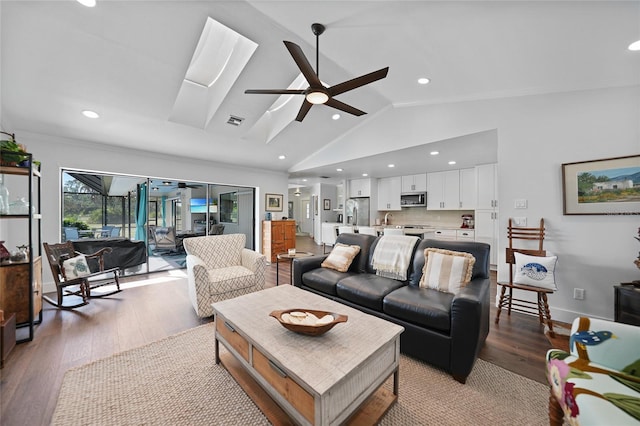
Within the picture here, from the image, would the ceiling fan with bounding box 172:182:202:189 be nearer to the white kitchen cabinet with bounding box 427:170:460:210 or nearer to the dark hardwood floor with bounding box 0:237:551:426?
the dark hardwood floor with bounding box 0:237:551:426

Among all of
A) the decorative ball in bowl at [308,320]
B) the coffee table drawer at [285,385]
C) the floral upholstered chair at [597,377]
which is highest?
the decorative ball in bowl at [308,320]

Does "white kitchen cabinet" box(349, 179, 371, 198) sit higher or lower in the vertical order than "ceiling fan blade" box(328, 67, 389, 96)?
lower

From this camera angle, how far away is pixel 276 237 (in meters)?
6.21

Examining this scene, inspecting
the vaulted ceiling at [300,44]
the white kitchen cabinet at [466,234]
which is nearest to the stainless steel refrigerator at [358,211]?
the white kitchen cabinet at [466,234]

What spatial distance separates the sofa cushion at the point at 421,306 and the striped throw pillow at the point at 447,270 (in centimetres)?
7

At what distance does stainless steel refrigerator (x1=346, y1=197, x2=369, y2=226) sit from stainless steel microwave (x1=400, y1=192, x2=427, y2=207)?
42.2 inches

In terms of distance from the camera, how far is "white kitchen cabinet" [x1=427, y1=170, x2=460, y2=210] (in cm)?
589

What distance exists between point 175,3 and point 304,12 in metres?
1.12

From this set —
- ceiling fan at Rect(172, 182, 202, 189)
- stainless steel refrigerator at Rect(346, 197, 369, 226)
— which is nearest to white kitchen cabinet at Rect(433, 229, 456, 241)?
stainless steel refrigerator at Rect(346, 197, 369, 226)

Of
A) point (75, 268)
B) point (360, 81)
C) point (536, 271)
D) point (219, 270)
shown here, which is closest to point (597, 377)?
point (536, 271)

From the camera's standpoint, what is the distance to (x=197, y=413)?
59.6 inches

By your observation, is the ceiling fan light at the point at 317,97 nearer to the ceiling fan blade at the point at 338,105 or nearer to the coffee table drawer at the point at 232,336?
the ceiling fan blade at the point at 338,105

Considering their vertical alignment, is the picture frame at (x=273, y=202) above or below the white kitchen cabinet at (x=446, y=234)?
above

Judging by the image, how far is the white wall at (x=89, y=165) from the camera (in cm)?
372
